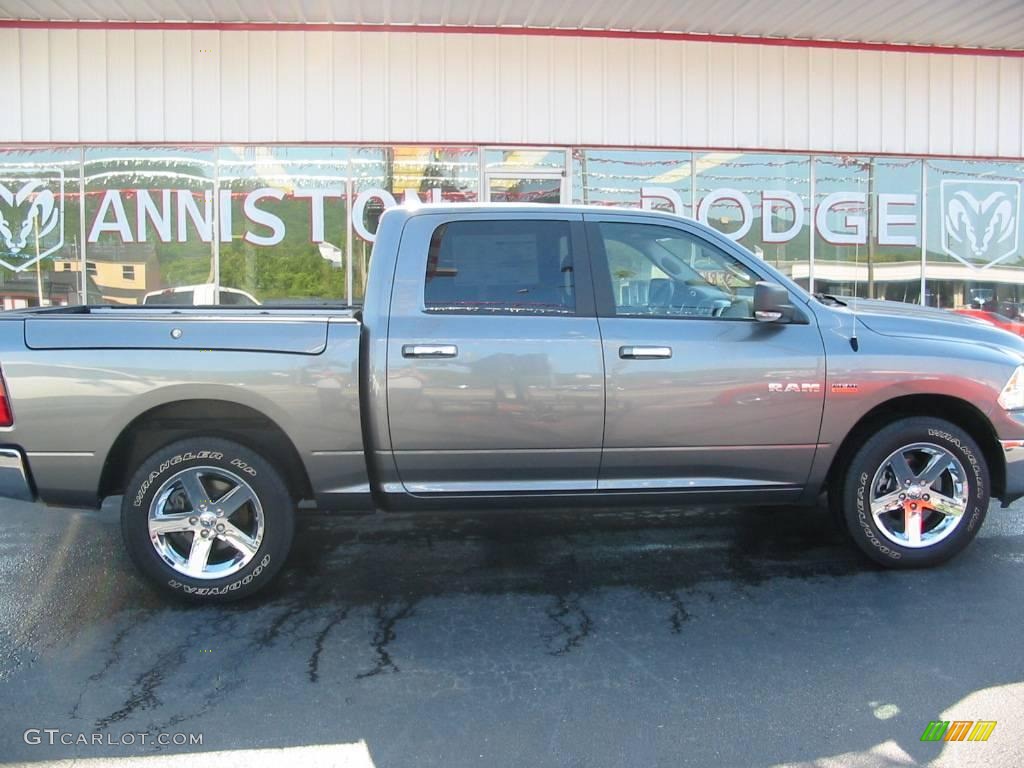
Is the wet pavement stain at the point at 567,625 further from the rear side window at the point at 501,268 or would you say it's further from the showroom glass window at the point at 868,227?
the showroom glass window at the point at 868,227

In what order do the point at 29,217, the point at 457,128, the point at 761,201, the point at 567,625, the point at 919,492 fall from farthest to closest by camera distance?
the point at 761,201 → the point at 29,217 → the point at 457,128 → the point at 919,492 → the point at 567,625

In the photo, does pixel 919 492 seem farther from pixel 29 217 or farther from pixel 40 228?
pixel 29 217

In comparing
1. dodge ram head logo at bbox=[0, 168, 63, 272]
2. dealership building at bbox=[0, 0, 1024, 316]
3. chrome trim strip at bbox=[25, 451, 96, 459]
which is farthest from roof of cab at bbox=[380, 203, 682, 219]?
dodge ram head logo at bbox=[0, 168, 63, 272]

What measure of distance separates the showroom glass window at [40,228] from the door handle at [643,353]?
31.6 ft

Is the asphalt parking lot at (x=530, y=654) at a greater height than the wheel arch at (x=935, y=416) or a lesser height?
lesser

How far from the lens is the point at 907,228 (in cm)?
1205

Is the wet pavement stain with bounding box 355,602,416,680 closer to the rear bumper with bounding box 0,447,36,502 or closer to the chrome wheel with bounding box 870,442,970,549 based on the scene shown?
the rear bumper with bounding box 0,447,36,502

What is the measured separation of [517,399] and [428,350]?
496 millimetres

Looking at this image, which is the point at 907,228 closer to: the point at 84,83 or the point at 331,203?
the point at 331,203

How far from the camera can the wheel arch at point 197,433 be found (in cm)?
407

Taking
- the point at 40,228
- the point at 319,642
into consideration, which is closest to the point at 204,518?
the point at 319,642

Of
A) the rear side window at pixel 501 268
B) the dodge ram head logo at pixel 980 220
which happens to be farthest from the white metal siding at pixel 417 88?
the rear side window at pixel 501 268

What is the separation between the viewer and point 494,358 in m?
4.09

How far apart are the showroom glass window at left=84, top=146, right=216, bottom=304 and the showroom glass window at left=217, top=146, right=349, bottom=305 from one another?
0.87 ft
